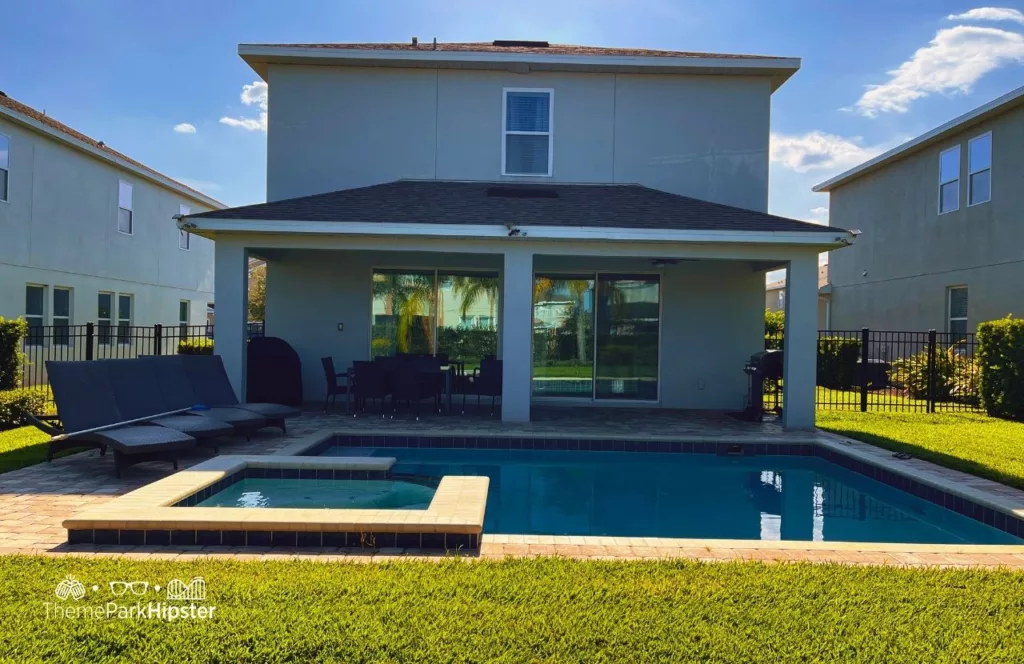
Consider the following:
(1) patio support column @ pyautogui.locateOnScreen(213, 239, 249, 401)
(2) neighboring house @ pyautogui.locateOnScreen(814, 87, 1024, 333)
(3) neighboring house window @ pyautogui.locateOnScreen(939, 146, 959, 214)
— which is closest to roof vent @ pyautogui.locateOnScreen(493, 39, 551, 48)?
(1) patio support column @ pyautogui.locateOnScreen(213, 239, 249, 401)

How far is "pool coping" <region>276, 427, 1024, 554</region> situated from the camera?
5.36m

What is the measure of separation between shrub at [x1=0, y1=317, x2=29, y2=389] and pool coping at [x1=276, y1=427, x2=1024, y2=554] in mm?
6023

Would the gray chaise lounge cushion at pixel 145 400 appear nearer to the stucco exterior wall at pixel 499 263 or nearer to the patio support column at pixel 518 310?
the patio support column at pixel 518 310

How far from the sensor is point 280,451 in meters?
8.52

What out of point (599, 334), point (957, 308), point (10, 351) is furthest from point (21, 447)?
point (957, 308)

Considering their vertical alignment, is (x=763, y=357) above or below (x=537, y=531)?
above

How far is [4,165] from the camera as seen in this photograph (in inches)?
610

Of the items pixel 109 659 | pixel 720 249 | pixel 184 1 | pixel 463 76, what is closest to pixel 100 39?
pixel 184 1

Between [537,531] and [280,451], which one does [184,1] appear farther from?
[537,531]

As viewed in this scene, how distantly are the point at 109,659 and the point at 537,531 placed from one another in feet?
13.1

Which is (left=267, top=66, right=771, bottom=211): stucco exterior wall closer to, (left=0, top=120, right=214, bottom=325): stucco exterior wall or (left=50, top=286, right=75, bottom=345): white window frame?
(left=0, top=120, right=214, bottom=325): stucco exterior wall

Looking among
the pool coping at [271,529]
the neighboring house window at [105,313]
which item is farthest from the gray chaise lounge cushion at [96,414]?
→ the neighboring house window at [105,313]

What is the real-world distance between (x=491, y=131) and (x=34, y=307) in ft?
39.4

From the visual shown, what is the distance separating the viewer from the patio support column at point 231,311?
10984mm
